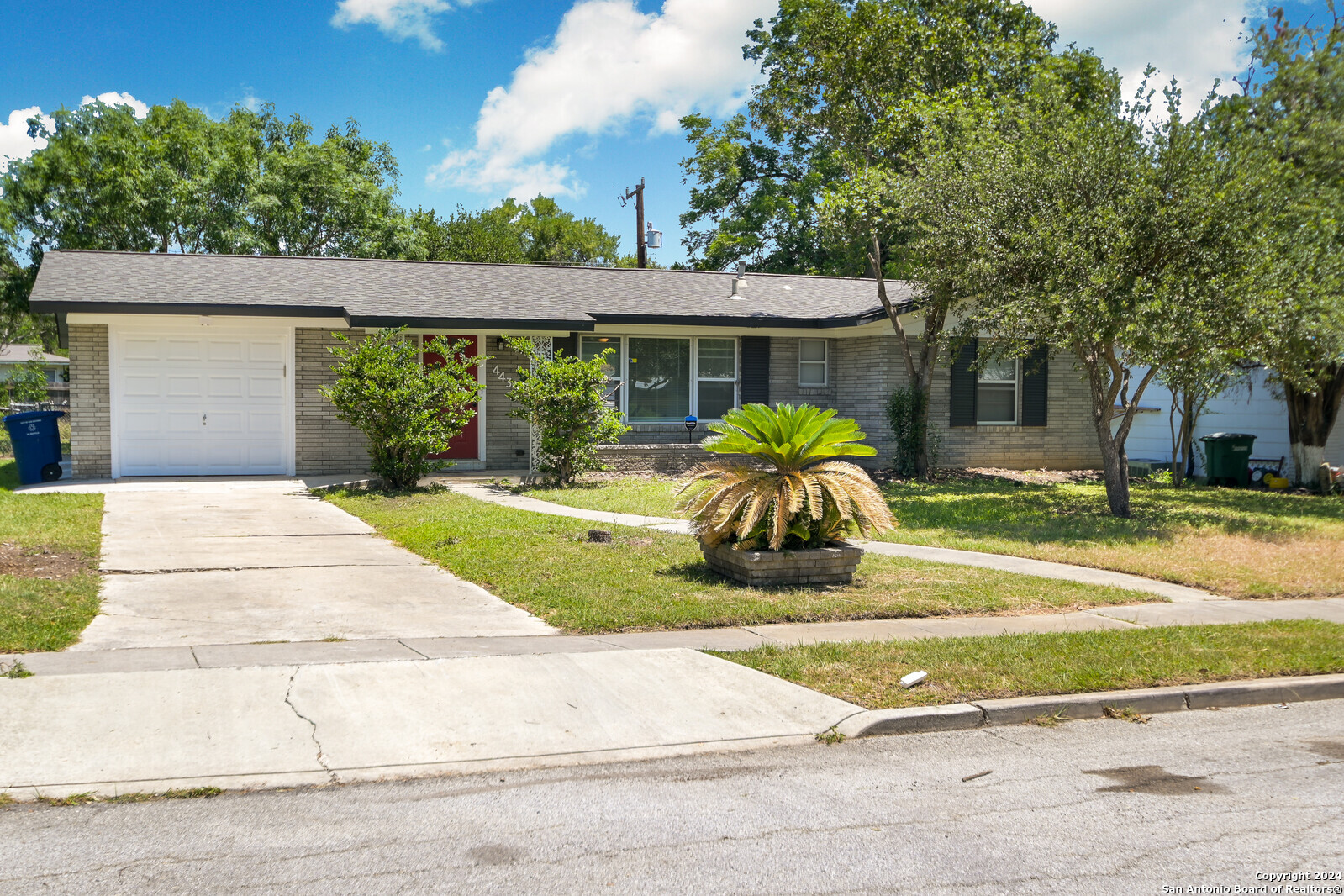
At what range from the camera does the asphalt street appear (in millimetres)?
3559

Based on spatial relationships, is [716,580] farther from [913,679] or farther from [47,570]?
[47,570]

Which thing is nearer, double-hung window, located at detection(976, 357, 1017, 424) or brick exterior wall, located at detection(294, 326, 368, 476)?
brick exterior wall, located at detection(294, 326, 368, 476)

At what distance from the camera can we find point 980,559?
34.0ft

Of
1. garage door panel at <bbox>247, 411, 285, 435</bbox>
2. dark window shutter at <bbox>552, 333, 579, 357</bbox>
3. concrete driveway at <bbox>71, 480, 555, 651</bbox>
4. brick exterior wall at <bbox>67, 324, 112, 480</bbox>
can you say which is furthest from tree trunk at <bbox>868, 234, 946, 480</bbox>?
brick exterior wall at <bbox>67, 324, 112, 480</bbox>

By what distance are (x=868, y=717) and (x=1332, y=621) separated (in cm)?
482

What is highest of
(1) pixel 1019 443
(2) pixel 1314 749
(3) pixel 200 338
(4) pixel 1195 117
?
(4) pixel 1195 117

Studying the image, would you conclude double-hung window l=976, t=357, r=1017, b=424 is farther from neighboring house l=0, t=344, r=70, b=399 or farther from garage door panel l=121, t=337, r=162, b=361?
neighboring house l=0, t=344, r=70, b=399

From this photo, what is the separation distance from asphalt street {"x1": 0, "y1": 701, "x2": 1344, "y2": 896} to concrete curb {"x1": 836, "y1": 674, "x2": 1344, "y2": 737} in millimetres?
289

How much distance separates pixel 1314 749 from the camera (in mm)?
5191

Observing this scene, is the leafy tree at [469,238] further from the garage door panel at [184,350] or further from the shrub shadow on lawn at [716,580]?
the shrub shadow on lawn at [716,580]

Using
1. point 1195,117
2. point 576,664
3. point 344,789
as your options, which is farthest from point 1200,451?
point 344,789

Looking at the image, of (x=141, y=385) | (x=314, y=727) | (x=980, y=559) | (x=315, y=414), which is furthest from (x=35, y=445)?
(x=980, y=559)

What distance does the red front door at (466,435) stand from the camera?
17953mm

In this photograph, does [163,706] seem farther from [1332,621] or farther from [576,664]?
[1332,621]
